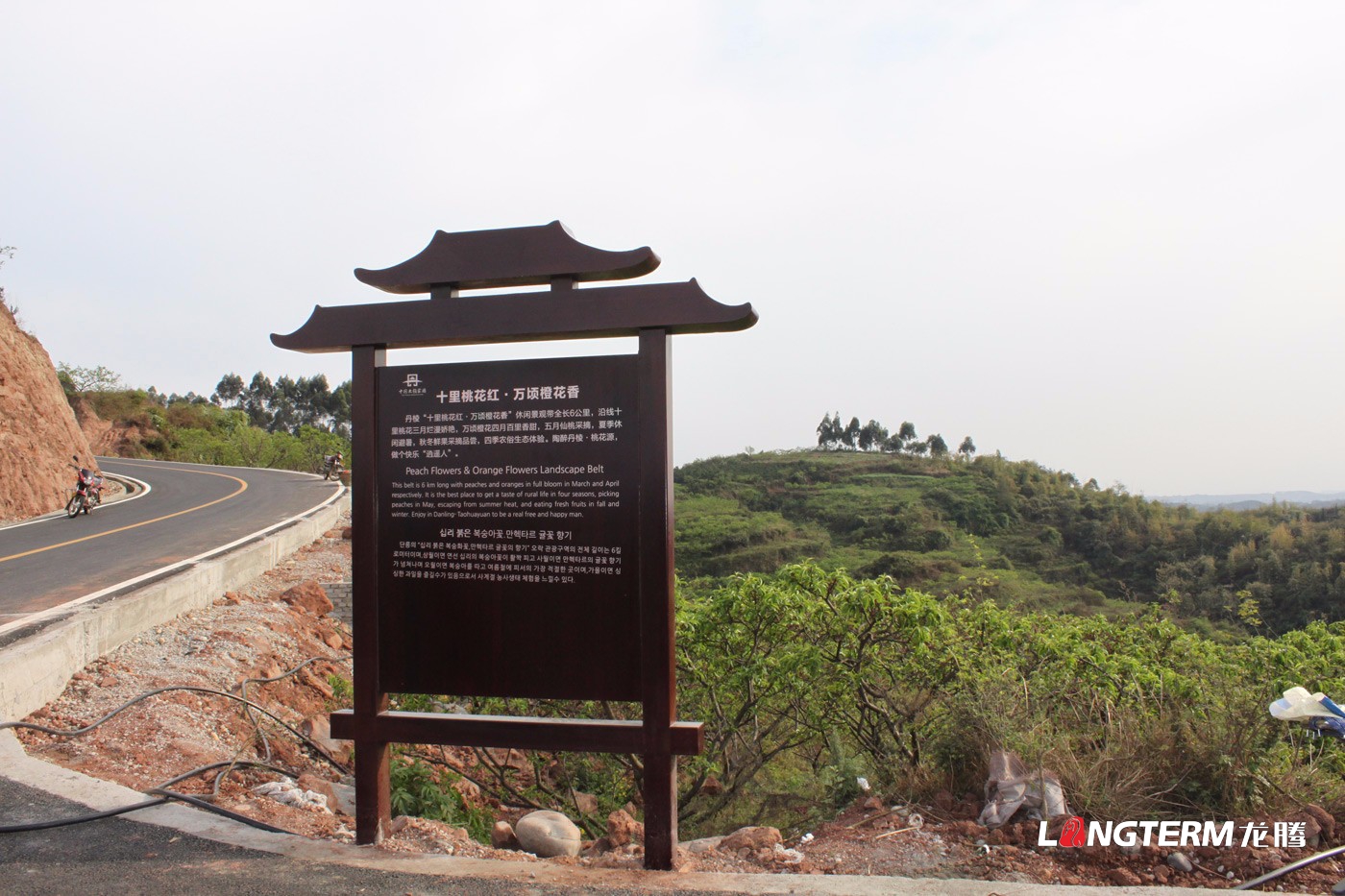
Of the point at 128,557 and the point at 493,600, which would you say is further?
the point at 128,557

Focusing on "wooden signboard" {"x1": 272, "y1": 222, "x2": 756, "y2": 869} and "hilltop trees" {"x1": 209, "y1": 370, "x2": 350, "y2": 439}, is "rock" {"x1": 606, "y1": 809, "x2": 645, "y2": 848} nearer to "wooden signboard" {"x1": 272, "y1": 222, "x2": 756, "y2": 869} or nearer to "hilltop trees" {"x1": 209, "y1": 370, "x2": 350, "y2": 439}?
"wooden signboard" {"x1": 272, "y1": 222, "x2": 756, "y2": 869}

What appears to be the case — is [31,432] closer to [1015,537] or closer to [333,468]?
[333,468]

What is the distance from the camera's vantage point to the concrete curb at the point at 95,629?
5.34 meters

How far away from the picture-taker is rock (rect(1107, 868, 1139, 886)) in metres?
3.36

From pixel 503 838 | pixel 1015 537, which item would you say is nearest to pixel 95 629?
pixel 503 838

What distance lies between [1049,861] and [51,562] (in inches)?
451

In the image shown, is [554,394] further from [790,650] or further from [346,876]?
[790,650]

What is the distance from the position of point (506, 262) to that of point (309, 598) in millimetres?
7417

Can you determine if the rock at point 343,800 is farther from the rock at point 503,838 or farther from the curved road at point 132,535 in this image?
the curved road at point 132,535

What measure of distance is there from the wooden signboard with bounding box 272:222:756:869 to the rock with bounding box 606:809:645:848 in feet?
3.50

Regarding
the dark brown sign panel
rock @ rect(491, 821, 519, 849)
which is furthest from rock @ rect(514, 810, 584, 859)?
the dark brown sign panel

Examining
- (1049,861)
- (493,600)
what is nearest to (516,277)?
(493,600)

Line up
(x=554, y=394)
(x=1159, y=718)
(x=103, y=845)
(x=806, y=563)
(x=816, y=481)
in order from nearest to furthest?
(x=103, y=845) → (x=554, y=394) → (x=1159, y=718) → (x=806, y=563) → (x=816, y=481)

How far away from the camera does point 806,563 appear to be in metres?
5.48
